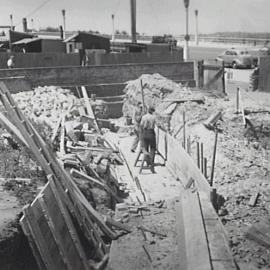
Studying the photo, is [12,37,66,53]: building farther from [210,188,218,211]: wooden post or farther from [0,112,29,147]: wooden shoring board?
[210,188,218,211]: wooden post

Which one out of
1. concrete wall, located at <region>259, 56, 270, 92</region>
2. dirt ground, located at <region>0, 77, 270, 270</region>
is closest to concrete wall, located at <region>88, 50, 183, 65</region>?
concrete wall, located at <region>259, 56, 270, 92</region>

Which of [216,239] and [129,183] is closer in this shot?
[216,239]

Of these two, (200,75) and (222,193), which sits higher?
(200,75)

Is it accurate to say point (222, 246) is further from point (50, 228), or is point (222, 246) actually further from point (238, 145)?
point (238, 145)

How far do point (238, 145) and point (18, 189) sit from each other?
770 cm

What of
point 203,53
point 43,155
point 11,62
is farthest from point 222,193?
point 203,53

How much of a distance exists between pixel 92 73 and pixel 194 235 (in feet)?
51.4

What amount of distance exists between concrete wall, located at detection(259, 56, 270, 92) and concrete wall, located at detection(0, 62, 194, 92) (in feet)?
12.6

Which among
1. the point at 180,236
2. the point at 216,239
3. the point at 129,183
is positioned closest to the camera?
the point at 216,239

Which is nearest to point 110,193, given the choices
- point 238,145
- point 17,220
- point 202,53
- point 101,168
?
point 101,168

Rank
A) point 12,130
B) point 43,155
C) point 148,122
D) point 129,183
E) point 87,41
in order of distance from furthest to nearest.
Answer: point 87,41
point 148,122
point 129,183
point 12,130
point 43,155

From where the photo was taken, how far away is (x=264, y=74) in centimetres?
2377

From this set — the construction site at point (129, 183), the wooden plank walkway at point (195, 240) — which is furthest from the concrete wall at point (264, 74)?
the wooden plank walkway at point (195, 240)

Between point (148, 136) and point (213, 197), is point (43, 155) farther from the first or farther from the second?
point (148, 136)
